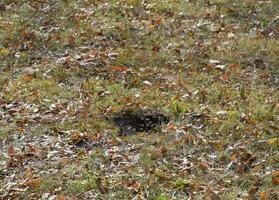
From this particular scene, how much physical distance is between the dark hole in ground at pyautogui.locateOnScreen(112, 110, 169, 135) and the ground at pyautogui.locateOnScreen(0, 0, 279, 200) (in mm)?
90

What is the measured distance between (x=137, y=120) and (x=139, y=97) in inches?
22.9

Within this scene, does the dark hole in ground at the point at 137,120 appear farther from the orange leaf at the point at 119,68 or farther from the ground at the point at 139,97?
the orange leaf at the point at 119,68

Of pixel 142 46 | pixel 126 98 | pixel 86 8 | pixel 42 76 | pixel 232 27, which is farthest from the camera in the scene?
pixel 86 8

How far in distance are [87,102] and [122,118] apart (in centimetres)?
71

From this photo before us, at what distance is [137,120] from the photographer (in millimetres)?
7660

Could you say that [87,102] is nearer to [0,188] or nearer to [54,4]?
[0,188]

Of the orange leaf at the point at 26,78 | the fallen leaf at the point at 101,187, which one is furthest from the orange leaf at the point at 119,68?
the fallen leaf at the point at 101,187

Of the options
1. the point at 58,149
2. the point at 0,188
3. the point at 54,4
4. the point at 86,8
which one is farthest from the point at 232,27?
the point at 0,188

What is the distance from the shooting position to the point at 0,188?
6316 millimetres

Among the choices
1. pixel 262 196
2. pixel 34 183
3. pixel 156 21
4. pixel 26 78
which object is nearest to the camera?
pixel 262 196

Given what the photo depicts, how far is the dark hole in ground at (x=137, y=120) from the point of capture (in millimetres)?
7461

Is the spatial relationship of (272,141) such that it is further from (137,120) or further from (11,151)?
(11,151)

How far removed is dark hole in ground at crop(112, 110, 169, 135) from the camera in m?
7.46

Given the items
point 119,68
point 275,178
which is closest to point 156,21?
point 119,68
